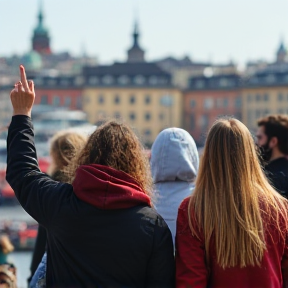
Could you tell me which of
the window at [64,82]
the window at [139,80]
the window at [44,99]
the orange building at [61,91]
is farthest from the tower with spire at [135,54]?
the window at [44,99]

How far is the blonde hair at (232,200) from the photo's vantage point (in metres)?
2.16

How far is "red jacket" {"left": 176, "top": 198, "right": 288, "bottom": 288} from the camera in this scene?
7.13 ft

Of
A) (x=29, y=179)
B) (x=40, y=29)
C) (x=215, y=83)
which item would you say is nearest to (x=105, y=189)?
(x=29, y=179)

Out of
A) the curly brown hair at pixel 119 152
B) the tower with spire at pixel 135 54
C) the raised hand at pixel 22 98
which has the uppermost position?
the tower with spire at pixel 135 54

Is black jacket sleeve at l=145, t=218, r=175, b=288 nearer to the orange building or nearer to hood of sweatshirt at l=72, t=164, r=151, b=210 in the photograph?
hood of sweatshirt at l=72, t=164, r=151, b=210

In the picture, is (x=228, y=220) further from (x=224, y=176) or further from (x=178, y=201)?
(x=178, y=201)

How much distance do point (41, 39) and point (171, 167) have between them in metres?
101

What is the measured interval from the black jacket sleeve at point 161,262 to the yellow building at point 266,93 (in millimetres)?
60610

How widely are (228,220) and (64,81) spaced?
71.0 meters

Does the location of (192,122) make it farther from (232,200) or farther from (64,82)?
(232,200)

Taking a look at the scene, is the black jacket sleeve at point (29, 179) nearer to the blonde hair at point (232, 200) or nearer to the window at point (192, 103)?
the blonde hair at point (232, 200)

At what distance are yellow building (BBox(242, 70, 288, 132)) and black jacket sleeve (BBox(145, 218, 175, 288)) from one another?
60610 mm

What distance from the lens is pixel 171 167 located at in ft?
9.27

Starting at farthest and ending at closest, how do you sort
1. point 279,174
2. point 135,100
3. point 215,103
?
point 135,100
point 215,103
point 279,174
